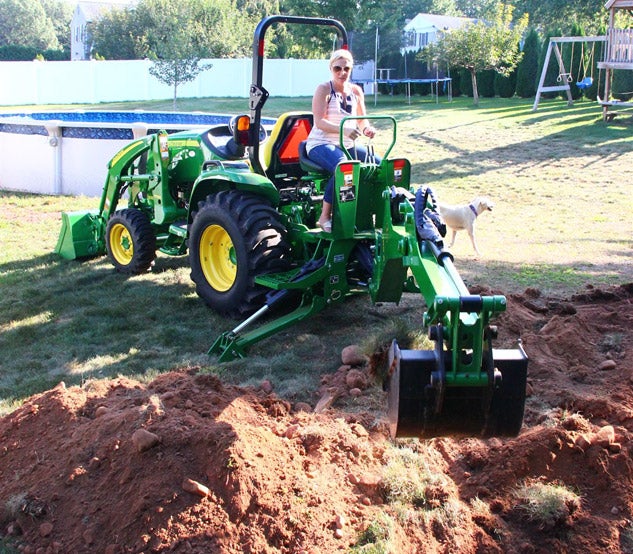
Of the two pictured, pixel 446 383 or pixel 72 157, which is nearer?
pixel 446 383

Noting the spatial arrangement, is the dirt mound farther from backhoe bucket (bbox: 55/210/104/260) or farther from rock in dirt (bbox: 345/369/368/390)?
backhoe bucket (bbox: 55/210/104/260)

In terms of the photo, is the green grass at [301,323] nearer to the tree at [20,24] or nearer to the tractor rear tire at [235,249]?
the tractor rear tire at [235,249]

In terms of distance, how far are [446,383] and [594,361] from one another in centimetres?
266

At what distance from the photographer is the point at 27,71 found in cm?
4175

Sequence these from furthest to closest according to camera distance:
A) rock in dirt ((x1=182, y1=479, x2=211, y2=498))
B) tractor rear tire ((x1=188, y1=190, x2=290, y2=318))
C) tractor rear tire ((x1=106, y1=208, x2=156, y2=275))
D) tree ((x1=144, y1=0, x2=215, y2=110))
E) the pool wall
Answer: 1. tree ((x1=144, y1=0, x2=215, y2=110))
2. the pool wall
3. tractor rear tire ((x1=106, y1=208, x2=156, y2=275))
4. tractor rear tire ((x1=188, y1=190, x2=290, y2=318))
5. rock in dirt ((x1=182, y1=479, x2=211, y2=498))

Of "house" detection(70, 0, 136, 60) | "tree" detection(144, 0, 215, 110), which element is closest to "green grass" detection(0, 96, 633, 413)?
"tree" detection(144, 0, 215, 110)

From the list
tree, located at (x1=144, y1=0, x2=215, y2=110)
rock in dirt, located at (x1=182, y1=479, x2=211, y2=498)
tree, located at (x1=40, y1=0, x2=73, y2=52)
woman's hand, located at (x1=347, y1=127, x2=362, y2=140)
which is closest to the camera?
rock in dirt, located at (x1=182, y1=479, x2=211, y2=498)

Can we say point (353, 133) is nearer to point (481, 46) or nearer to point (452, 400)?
point (452, 400)

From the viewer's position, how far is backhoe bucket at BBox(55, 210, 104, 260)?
30.5 feet

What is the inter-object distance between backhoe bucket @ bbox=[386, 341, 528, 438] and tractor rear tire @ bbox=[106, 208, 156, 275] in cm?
538

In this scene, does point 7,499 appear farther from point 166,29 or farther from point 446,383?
point 166,29

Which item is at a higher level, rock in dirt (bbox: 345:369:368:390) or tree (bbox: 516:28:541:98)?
tree (bbox: 516:28:541:98)

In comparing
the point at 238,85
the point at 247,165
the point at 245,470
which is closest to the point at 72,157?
the point at 247,165

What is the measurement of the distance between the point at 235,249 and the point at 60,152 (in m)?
8.73
